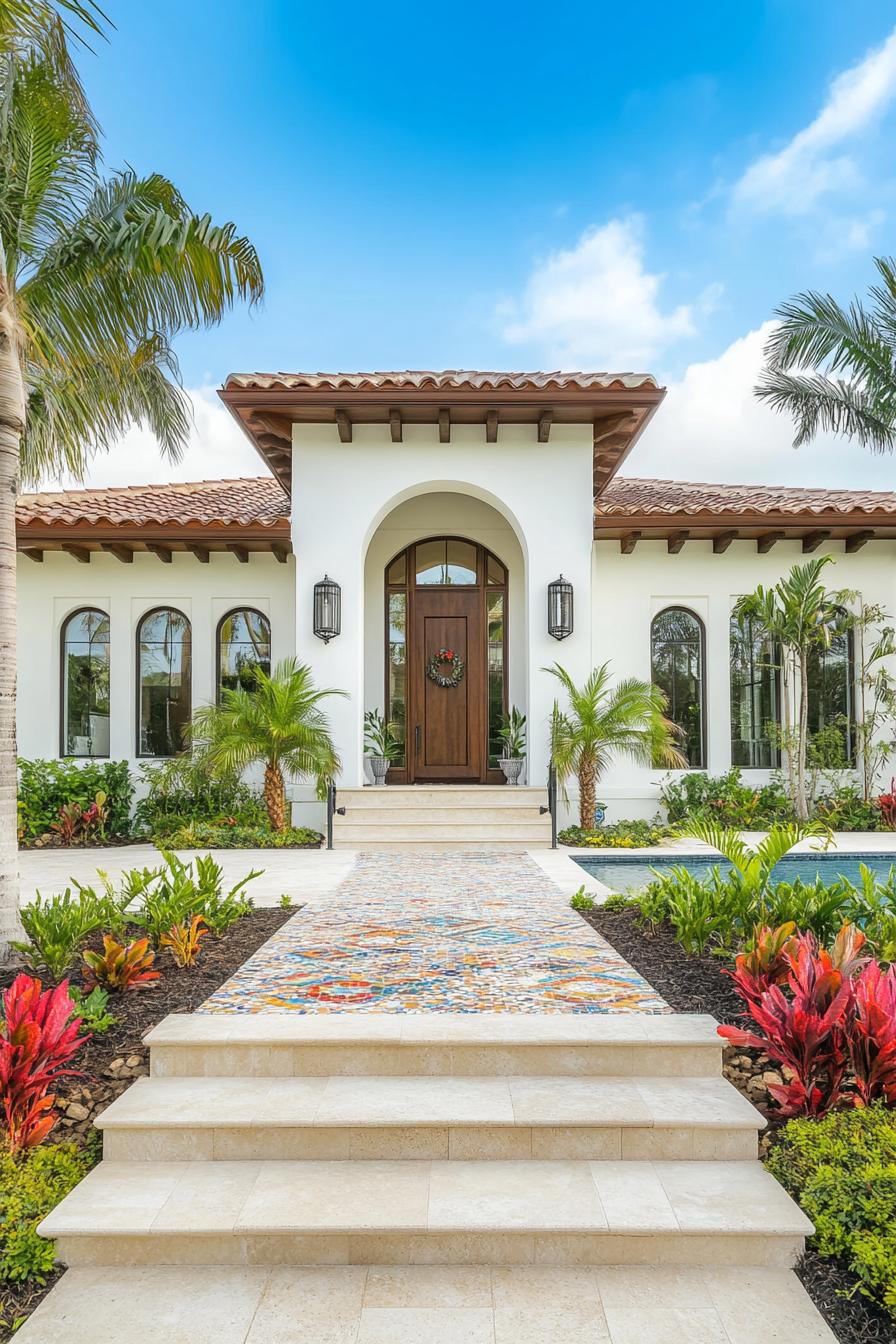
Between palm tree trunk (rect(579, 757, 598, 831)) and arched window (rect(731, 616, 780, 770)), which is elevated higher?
arched window (rect(731, 616, 780, 770))

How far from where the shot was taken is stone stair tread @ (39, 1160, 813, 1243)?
2.85 metres

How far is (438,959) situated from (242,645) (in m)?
8.37

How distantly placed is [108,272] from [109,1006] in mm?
4285

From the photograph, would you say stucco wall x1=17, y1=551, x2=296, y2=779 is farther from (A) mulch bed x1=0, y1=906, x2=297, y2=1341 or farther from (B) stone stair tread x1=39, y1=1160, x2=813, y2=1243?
(B) stone stair tread x1=39, y1=1160, x2=813, y2=1243

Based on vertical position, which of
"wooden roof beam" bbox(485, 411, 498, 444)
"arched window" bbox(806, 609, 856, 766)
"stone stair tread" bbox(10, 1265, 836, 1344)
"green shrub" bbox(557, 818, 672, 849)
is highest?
"wooden roof beam" bbox(485, 411, 498, 444)

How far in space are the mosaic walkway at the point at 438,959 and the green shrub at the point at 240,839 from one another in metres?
2.79

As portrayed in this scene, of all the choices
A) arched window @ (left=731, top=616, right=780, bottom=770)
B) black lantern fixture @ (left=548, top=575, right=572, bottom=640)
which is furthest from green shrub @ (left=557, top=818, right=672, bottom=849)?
black lantern fixture @ (left=548, top=575, right=572, bottom=640)

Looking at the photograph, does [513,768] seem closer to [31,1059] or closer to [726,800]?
[726,800]

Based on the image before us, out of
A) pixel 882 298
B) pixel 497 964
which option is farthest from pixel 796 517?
pixel 497 964

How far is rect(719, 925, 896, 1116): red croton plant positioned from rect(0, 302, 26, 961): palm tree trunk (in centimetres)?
384

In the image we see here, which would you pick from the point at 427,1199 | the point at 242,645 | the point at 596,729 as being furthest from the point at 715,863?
the point at 242,645

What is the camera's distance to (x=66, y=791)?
11242 millimetres

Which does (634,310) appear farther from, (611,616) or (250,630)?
(250,630)

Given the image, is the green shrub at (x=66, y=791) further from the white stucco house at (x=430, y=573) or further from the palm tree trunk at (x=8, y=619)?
the palm tree trunk at (x=8, y=619)
